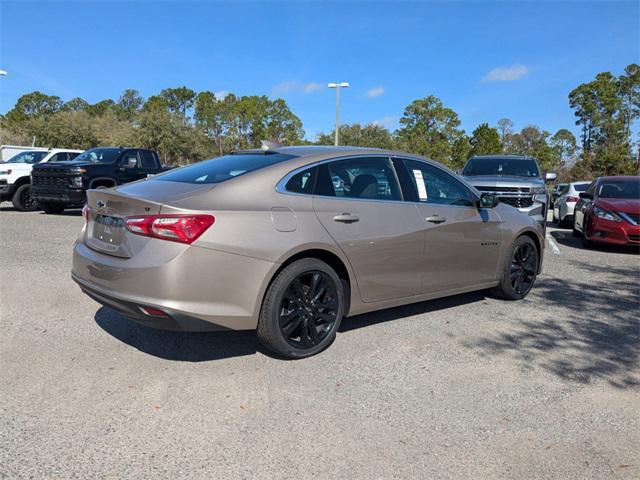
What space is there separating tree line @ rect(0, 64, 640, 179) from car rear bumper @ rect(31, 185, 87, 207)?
32.4 m

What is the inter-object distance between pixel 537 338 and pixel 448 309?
1.03 meters

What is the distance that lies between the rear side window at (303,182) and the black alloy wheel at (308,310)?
639 mm

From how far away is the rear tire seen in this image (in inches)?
505

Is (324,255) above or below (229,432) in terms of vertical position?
above

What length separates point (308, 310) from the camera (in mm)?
3754

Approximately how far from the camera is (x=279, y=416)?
294 centimetres

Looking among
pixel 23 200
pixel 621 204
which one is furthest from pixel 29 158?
pixel 621 204

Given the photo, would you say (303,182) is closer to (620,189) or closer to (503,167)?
(503,167)

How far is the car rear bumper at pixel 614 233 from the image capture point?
29.8 feet

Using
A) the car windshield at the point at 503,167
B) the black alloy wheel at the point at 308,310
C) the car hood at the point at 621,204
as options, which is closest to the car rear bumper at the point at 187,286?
the black alloy wheel at the point at 308,310

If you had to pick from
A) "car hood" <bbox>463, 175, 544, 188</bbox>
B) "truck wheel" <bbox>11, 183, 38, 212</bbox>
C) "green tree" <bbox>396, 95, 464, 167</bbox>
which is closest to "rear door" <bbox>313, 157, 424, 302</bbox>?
"car hood" <bbox>463, 175, 544, 188</bbox>

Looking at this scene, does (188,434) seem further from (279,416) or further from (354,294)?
(354,294)

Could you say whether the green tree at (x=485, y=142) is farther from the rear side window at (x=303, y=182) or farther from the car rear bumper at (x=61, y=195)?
the rear side window at (x=303, y=182)

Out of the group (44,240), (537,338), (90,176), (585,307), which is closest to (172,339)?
(537,338)
